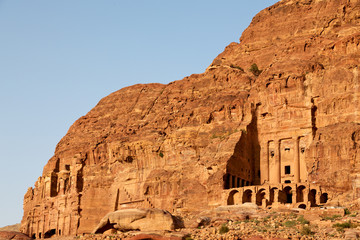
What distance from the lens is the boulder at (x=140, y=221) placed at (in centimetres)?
6203

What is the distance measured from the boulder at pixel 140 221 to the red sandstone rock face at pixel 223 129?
23.1 metres

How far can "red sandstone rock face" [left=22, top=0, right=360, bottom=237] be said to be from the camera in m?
86.6

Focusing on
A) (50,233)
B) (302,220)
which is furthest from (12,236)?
(50,233)

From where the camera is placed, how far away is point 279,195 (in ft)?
274

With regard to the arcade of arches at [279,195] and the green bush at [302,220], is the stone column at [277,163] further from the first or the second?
the green bush at [302,220]

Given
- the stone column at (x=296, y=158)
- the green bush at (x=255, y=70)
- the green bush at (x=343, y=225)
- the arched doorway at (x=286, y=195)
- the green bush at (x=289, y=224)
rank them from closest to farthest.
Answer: the green bush at (x=343, y=225)
the green bush at (x=289, y=224)
the arched doorway at (x=286, y=195)
the stone column at (x=296, y=158)
the green bush at (x=255, y=70)

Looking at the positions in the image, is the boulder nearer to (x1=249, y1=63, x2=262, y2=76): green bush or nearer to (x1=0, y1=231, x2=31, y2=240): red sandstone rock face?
(x1=0, y1=231, x2=31, y2=240): red sandstone rock face

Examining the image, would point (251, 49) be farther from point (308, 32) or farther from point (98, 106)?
point (98, 106)

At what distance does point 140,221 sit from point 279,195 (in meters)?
25.3

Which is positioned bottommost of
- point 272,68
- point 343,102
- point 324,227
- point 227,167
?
point 324,227

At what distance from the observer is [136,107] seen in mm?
117250

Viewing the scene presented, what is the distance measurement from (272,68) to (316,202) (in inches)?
915

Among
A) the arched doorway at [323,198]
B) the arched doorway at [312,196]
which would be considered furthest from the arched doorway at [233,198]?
the arched doorway at [323,198]

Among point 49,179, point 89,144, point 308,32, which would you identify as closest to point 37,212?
point 49,179
